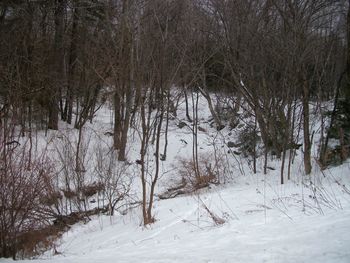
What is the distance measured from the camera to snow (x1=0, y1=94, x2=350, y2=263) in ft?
14.4

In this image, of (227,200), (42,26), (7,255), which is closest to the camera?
(7,255)

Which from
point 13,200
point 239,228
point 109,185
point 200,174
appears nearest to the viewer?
point 239,228

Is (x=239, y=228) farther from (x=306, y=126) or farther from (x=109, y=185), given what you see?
(x=306, y=126)

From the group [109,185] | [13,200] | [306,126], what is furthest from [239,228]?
[306,126]

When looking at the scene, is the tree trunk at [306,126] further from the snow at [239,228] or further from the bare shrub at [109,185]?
the bare shrub at [109,185]

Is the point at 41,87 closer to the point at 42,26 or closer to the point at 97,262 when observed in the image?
the point at 42,26

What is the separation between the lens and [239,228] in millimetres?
6215

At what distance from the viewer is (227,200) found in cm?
952

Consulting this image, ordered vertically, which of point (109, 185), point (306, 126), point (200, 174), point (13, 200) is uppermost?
point (306, 126)

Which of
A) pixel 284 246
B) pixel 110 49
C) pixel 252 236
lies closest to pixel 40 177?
pixel 252 236

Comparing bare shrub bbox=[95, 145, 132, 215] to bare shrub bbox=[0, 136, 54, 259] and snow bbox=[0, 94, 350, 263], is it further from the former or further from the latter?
bare shrub bbox=[0, 136, 54, 259]

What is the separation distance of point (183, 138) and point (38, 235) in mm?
12583

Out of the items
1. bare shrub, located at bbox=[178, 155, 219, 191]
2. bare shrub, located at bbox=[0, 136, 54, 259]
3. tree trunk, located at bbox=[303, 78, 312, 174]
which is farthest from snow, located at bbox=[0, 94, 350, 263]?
bare shrub, located at bbox=[178, 155, 219, 191]

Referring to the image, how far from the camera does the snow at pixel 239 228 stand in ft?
14.4
